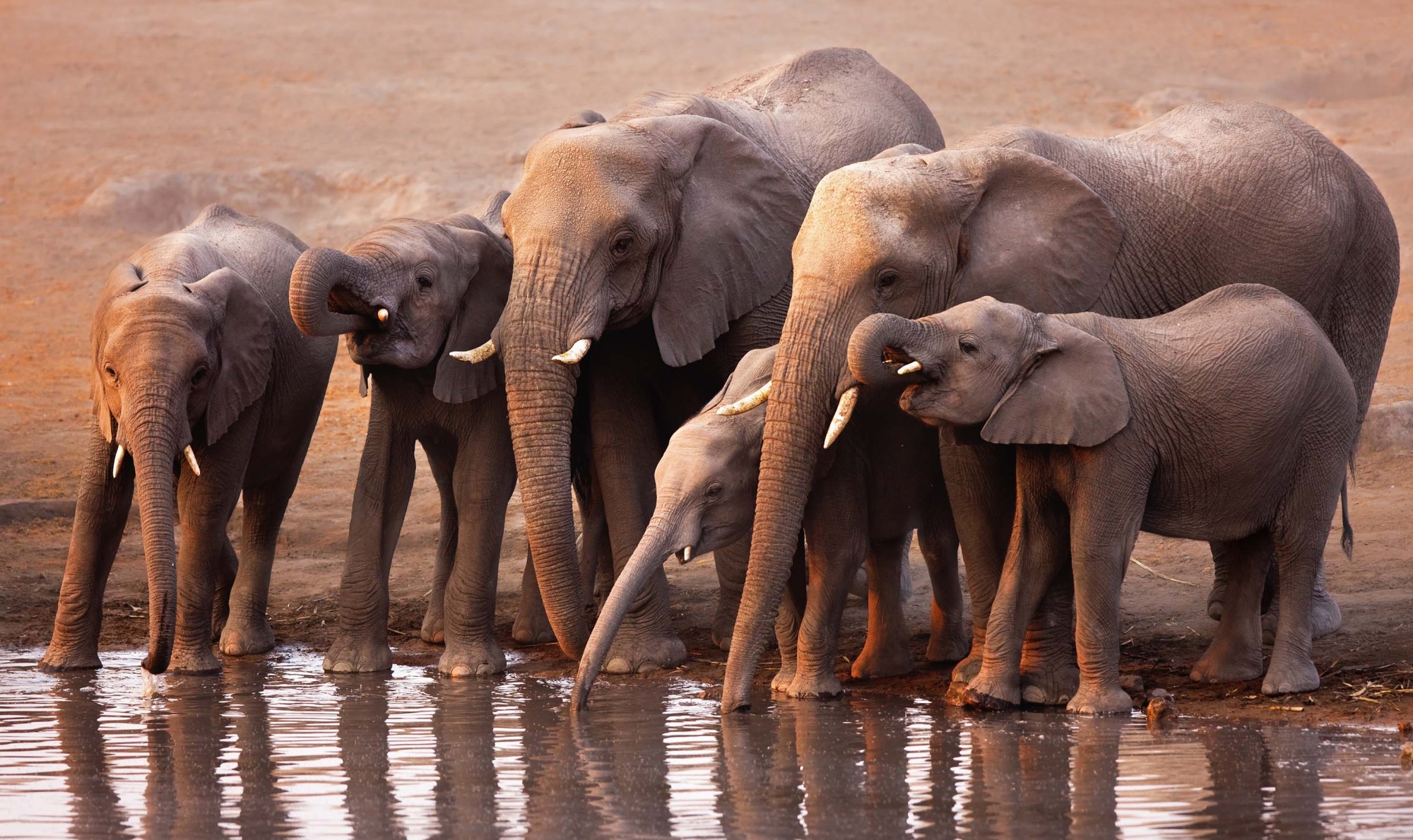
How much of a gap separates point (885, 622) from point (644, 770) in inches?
83.7

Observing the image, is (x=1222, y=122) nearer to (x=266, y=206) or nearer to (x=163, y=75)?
(x=266, y=206)

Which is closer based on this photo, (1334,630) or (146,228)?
(1334,630)

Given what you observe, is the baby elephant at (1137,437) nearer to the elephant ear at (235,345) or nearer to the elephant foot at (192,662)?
the elephant ear at (235,345)

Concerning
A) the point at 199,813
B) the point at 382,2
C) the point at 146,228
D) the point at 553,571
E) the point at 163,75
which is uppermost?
the point at 382,2

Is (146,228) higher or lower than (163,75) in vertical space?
lower

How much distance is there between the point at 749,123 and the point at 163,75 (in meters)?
21.0

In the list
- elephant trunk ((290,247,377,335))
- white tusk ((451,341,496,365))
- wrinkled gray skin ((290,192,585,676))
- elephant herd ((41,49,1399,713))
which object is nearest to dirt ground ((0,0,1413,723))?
elephant herd ((41,49,1399,713))

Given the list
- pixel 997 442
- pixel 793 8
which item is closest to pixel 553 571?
pixel 997 442

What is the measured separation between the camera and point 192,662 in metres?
8.68

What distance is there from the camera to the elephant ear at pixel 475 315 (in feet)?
28.1

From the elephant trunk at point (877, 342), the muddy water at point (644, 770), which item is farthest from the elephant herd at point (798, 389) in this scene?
the muddy water at point (644, 770)

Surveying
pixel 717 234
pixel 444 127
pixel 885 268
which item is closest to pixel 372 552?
pixel 717 234

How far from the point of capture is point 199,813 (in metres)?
5.84

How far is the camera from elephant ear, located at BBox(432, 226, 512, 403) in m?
8.56
